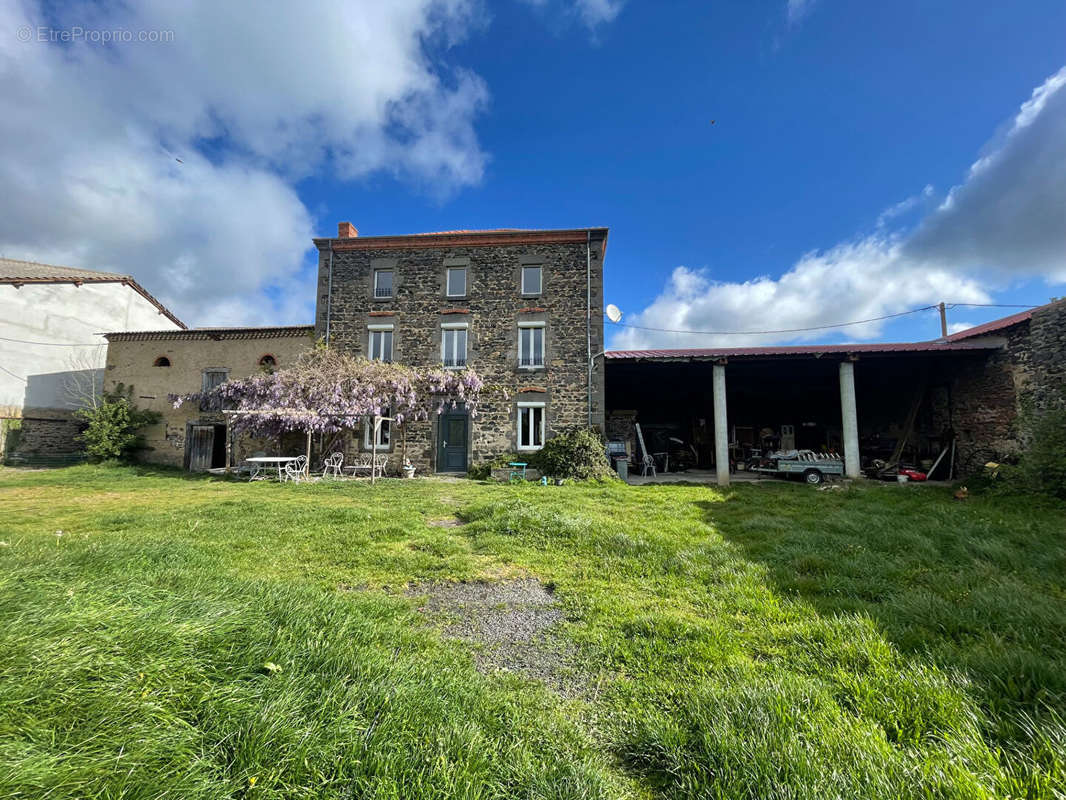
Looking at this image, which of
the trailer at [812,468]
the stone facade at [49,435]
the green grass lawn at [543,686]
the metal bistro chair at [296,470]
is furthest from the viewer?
the stone facade at [49,435]

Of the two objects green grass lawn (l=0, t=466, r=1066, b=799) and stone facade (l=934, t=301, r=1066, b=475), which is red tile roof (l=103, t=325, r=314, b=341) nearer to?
green grass lawn (l=0, t=466, r=1066, b=799)

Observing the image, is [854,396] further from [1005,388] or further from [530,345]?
[530,345]

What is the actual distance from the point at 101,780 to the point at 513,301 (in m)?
14.1

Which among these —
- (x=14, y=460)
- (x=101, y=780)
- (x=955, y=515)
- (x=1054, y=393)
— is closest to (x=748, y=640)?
(x=101, y=780)

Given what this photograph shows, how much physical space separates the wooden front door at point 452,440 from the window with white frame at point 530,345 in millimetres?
2759

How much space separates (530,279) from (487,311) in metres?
1.88

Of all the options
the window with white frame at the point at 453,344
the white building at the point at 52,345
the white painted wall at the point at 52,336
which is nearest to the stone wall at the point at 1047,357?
the window with white frame at the point at 453,344

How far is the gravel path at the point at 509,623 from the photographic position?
99.0 inches

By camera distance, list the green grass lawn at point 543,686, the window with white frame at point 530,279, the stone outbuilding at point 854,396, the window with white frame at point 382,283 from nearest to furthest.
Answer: the green grass lawn at point 543,686 → the stone outbuilding at point 854,396 → the window with white frame at point 530,279 → the window with white frame at point 382,283

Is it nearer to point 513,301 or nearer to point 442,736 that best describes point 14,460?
point 513,301

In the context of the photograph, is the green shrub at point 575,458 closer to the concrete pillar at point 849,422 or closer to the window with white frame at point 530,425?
the window with white frame at point 530,425

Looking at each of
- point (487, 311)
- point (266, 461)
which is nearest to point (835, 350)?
point (487, 311)

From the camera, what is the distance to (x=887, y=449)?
584 inches

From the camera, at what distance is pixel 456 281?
14.9 meters
